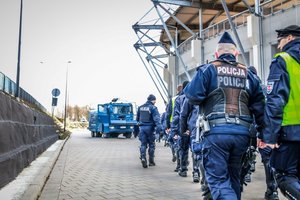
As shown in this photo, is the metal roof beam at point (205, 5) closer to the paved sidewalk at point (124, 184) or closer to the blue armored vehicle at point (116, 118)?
the blue armored vehicle at point (116, 118)

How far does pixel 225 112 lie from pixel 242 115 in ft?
0.68

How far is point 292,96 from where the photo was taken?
4.05m

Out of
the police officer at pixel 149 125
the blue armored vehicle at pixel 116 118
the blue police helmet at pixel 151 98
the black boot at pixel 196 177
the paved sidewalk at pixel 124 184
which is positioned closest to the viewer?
the paved sidewalk at pixel 124 184

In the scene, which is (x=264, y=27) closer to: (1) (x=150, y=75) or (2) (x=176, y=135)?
(2) (x=176, y=135)

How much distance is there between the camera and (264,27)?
65.6 feet

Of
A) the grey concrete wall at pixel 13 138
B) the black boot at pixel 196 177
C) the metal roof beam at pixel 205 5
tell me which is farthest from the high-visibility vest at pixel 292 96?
the metal roof beam at pixel 205 5

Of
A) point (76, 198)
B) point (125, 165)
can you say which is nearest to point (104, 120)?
point (125, 165)

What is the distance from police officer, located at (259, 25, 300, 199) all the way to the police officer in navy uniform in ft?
0.97

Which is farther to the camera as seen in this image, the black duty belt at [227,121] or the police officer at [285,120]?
the black duty belt at [227,121]

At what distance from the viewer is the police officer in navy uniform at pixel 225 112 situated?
158 inches

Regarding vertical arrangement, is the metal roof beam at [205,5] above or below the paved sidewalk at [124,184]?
above

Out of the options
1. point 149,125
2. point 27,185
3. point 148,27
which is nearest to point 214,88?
point 27,185

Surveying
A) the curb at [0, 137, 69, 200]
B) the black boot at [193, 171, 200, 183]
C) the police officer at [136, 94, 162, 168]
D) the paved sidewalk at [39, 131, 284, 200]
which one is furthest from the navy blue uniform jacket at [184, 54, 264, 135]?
the police officer at [136, 94, 162, 168]

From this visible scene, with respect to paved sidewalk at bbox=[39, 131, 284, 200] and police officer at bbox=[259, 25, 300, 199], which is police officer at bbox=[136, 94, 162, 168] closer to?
paved sidewalk at bbox=[39, 131, 284, 200]
